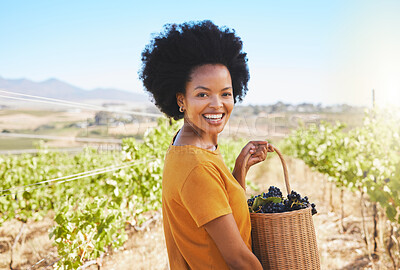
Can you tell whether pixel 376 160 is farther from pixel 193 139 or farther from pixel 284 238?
pixel 193 139

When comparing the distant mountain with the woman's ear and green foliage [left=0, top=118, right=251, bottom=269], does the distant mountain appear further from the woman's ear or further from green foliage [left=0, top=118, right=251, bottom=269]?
the woman's ear

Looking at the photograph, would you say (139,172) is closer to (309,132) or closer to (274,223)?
(274,223)

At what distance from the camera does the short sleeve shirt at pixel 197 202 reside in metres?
1.10

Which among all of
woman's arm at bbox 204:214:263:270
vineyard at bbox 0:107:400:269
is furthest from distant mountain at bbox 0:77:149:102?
woman's arm at bbox 204:214:263:270

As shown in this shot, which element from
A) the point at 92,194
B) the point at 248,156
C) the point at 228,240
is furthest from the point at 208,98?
the point at 92,194

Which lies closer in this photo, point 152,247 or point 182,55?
point 182,55

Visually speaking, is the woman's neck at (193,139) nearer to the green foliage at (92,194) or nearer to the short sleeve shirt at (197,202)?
the short sleeve shirt at (197,202)

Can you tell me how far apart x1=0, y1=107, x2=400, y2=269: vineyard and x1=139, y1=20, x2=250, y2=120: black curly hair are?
3.43 feet

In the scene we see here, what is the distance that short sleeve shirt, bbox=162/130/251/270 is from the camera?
1104 millimetres

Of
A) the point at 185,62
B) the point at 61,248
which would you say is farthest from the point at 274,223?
the point at 61,248

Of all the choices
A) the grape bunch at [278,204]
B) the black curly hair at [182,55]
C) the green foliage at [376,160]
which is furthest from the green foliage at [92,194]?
the green foliage at [376,160]

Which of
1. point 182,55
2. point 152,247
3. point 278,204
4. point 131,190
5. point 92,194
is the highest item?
point 182,55

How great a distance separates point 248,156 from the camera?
153 cm

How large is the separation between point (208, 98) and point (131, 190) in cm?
313
